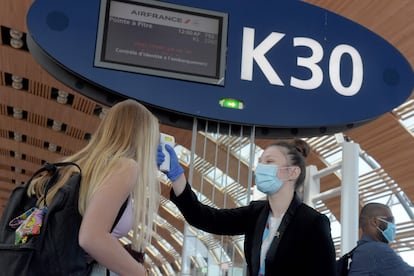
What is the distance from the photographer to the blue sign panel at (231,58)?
445 cm

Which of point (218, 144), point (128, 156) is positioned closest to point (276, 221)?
point (128, 156)

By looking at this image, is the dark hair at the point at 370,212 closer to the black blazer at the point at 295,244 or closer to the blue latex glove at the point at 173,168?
the black blazer at the point at 295,244

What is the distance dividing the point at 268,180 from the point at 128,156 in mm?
1212

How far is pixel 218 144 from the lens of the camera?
4.61 metres

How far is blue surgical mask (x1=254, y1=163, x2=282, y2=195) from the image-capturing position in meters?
3.30

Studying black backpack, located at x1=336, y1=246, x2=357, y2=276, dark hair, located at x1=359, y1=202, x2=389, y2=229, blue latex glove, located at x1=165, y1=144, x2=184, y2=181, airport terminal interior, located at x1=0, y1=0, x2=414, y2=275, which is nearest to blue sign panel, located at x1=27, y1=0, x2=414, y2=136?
airport terminal interior, located at x1=0, y1=0, x2=414, y2=275

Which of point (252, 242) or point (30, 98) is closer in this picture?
point (252, 242)

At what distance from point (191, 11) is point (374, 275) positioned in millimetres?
2472

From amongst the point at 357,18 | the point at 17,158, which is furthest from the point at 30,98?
the point at 357,18

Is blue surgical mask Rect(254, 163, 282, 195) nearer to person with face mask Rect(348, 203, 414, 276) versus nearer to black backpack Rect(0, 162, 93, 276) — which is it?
person with face mask Rect(348, 203, 414, 276)

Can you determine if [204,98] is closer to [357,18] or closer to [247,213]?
[247,213]

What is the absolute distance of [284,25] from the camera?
494cm

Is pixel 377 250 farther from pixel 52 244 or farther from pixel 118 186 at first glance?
pixel 52 244

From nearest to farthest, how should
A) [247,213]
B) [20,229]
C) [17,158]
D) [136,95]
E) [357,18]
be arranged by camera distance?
[20,229] → [247,213] → [136,95] → [357,18] → [17,158]
